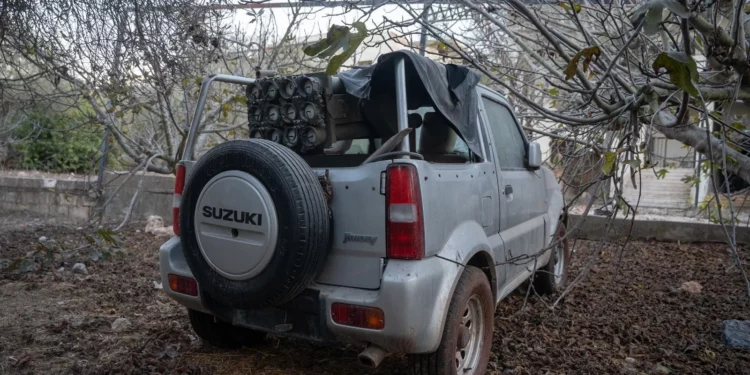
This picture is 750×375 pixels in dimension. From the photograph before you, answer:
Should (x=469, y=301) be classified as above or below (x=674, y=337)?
above

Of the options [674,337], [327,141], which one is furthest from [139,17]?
[674,337]

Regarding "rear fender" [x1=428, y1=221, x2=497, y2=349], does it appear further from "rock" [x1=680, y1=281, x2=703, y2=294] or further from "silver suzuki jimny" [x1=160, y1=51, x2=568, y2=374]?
"rock" [x1=680, y1=281, x2=703, y2=294]

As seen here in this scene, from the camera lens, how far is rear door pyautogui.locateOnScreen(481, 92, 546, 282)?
3658mm

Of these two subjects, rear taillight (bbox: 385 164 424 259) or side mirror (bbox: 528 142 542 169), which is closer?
rear taillight (bbox: 385 164 424 259)

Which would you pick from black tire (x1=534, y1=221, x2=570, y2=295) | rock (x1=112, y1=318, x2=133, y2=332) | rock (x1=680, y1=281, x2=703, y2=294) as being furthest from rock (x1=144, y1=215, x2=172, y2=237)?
rock (x1=680, y1=281, x2=703, y2=294)

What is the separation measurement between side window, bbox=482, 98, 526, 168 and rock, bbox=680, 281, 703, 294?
2.30 meters

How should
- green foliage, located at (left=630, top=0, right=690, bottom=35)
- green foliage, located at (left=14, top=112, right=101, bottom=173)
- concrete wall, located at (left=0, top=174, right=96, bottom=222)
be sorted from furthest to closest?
green foliage, located at (left=14, top=112, right=101, bottom=173)
concrete wall, located at (left=0, top=174, right=96, bottom=222)
green foliage, located at (left=630, top=0, right=690, bottom=35)

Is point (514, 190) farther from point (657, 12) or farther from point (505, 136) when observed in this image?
point (657, 12)

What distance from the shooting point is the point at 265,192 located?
2.55 m

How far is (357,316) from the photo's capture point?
2.55 meters

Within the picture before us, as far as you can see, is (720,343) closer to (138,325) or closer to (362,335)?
(362,335)

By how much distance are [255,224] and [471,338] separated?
4.69 ft

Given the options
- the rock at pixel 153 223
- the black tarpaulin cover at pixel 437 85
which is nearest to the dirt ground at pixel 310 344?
the black tarpaulin cover at pixel 437 85

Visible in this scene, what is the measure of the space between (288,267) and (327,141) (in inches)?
43.4
